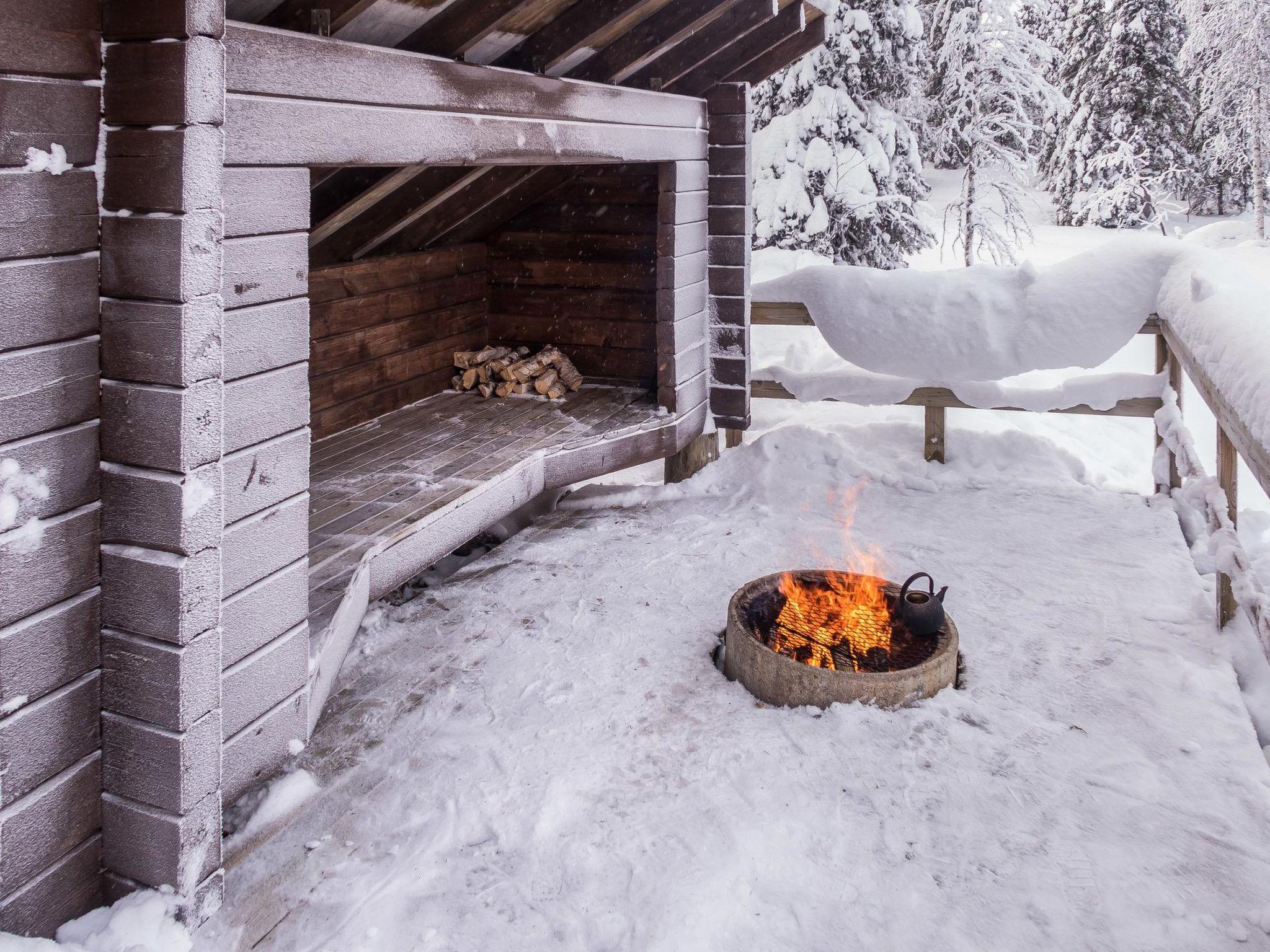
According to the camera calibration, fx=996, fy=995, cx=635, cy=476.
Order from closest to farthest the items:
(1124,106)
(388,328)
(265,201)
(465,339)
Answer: (265,201) → (388,328) → (465,339) → (1124,106)

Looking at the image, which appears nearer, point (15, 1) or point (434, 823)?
point (15, 1)

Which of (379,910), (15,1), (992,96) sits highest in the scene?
(992,96)

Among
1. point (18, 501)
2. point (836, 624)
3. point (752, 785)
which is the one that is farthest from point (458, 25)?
point (752, 785)

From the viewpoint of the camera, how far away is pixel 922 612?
4.06m

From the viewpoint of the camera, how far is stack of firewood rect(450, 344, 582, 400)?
702 cm

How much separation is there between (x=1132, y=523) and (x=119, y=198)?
5.67m

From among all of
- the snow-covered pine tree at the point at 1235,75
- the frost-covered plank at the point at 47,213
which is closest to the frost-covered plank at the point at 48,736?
the frost-covered plank at the point at 47,213

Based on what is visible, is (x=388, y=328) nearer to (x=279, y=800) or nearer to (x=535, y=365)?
(x=535, y=365)

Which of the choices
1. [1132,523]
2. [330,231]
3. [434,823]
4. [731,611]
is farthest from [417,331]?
[1132,523]

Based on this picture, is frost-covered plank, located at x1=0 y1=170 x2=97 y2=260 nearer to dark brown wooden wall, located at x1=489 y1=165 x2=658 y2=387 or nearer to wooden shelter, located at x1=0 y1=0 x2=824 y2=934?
wooden shelter, located at x1=0 y1=0 x2=824 y2=934

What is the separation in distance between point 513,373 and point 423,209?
1380mm

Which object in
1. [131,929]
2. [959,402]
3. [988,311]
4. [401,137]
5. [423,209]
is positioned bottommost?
[131,929]

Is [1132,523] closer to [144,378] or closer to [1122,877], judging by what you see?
[1122,877]

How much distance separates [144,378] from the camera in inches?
102
